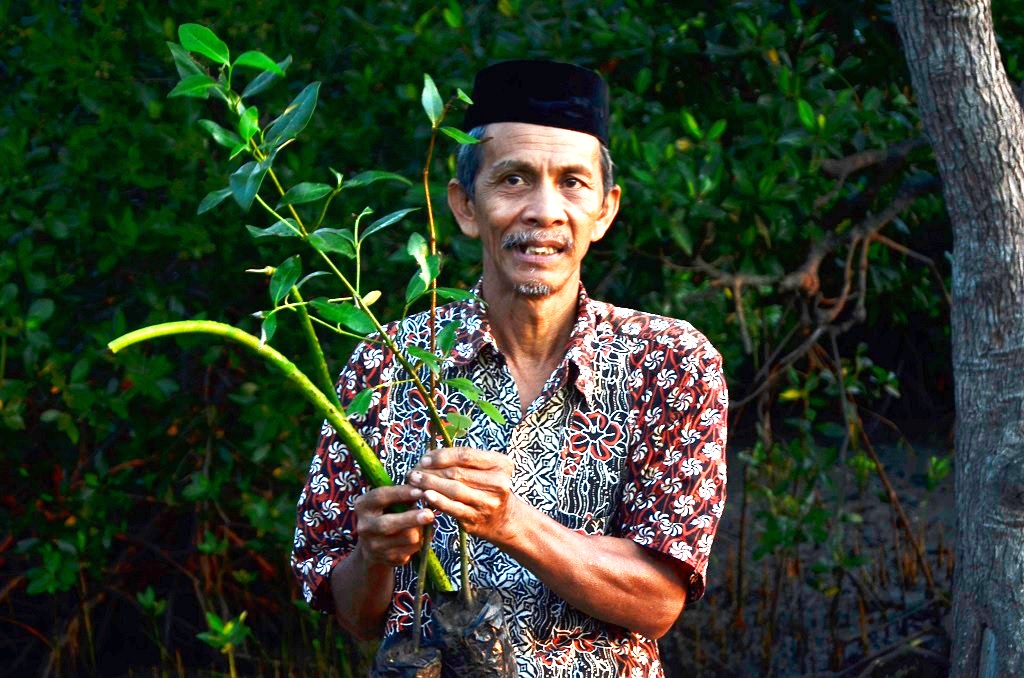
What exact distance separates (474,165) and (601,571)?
0.78 meters

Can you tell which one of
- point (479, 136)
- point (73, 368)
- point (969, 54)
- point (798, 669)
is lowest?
point (798, 669)

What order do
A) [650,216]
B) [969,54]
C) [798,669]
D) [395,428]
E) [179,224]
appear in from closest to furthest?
[395,428] < [969,54] < [650,216] < [179,224] < [798,669]

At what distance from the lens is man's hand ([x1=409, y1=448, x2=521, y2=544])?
2.22m

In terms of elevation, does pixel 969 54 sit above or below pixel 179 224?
above

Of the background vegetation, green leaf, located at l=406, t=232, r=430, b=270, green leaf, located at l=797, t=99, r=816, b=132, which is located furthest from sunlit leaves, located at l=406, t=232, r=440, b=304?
green leaf, located at l=797, t=99, r=816, b=132

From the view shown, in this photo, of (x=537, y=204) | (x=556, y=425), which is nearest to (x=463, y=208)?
(x=537, y=204)

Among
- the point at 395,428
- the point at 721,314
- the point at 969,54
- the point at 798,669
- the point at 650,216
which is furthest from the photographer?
the point at 798,669

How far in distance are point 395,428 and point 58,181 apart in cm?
223

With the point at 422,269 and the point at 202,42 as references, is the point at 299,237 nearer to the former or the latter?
the point at 422,269

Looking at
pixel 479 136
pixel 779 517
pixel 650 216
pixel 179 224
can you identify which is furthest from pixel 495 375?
pixel 779 517

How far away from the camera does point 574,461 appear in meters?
2.60

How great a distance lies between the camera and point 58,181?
4.48 metres

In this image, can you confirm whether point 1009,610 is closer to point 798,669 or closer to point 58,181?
point 798,669

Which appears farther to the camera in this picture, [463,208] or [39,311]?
[39,311]
